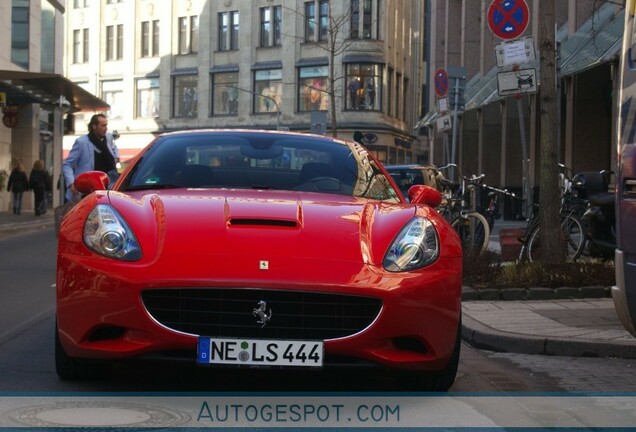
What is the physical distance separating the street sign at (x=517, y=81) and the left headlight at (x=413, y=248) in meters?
6.61

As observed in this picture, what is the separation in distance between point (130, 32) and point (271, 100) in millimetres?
12704

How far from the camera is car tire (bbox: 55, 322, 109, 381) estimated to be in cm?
525

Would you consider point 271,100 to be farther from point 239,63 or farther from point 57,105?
point 57,105

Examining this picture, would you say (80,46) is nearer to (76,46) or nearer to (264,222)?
(76,46)

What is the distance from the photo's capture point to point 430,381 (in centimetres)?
530

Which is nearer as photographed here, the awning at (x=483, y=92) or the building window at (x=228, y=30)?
the awning at (x=483, y=92)

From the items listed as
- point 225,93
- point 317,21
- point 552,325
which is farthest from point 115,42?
point 552,325

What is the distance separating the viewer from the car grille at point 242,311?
15.6 feet

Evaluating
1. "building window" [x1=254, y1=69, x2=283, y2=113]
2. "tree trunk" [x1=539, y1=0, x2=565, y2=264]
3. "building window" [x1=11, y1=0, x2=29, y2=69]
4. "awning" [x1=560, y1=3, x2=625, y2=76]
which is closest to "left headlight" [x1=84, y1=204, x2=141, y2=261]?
"tree trunk" [x1=539, y1=0, x2=565, y2=264]

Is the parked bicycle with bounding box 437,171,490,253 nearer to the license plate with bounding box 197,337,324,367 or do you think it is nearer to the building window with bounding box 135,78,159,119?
the license plate with bounding box 197,337,324,367

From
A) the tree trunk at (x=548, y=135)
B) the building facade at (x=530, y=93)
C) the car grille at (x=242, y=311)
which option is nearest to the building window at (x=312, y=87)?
the building facade at (x=530, y=93)

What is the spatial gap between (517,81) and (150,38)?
6082 centimetres

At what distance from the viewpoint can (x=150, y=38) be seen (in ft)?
230

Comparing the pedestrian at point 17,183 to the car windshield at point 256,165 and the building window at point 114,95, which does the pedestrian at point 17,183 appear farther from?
the building window at point 114,95
